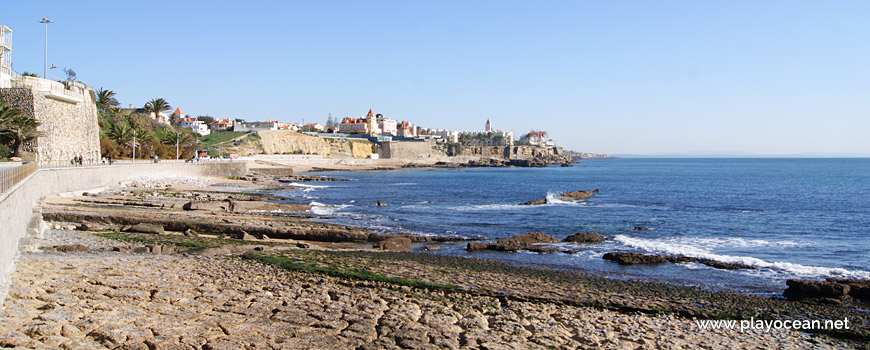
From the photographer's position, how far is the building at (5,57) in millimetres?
36844

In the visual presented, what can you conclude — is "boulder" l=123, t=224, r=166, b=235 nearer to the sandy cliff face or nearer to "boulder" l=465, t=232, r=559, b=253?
"boulder" l=465, t=232, r=559, b=253

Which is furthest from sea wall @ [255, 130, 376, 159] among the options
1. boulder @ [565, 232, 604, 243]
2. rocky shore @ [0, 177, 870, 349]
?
rocky shore @ [0, 177, 870, 349]

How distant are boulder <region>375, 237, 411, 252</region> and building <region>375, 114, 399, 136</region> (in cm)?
15070

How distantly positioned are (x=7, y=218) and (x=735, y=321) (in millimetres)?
13464

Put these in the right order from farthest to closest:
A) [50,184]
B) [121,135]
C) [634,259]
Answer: [121,135] → [50,184] → [634,259]

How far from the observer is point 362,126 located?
518 feet

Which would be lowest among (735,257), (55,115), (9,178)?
(735,257)

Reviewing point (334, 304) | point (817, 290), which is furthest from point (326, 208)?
point (817, 290)

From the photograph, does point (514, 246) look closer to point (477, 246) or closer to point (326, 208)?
point (477, 246)

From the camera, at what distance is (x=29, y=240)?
1360 centimetres

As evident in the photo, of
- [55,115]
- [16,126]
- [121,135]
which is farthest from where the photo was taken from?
[121,135]

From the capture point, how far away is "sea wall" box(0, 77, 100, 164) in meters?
36.4

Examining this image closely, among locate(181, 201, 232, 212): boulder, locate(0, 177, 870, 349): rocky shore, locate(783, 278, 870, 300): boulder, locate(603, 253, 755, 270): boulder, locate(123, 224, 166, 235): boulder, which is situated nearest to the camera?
locate(0, 177, 870, 349): rocky shore

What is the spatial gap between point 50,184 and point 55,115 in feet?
54.7
